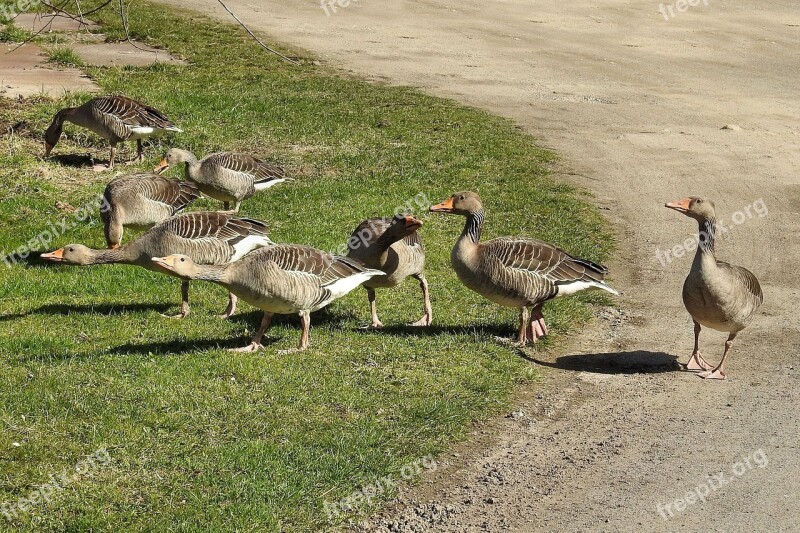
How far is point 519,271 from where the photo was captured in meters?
9.53

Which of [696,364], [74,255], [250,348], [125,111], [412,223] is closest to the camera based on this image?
[250,348]

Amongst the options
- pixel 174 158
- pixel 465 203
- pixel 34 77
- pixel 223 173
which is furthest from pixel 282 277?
pixel 34 77

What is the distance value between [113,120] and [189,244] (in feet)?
19.0

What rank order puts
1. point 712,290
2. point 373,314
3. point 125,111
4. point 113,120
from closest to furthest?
point 712,290
point 373,314
point 113,120
point 125,111

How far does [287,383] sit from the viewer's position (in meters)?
8.68

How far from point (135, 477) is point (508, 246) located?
4.42 m

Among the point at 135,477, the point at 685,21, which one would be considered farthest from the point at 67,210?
the point at 685,21

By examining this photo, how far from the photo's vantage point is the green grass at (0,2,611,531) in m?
7.07

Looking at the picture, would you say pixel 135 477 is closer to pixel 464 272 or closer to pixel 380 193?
pixel 464 272

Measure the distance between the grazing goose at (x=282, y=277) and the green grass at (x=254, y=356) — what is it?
19.1 inches

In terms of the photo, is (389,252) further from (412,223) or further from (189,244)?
(189,244)

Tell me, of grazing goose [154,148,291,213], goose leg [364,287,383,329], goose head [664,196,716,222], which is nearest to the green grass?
goose leg [364,287,383,329]

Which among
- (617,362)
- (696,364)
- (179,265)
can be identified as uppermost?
(179,265)

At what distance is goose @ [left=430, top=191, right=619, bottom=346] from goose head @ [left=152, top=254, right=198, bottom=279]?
2.60 meters
